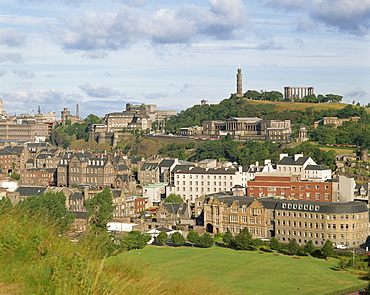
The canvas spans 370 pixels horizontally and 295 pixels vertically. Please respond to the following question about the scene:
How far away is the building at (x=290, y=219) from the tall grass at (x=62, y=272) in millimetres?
54929

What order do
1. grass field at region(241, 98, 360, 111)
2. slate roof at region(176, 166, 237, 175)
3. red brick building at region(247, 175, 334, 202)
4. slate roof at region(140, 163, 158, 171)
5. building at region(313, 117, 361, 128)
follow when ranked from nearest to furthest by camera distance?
1. red brick building at region(247, 175, 334, 202)
2. slate roof at region(176, 166, 237, 175)
3. slate roof at region(140, 163, 158, 171)
4. building at region(313, 117, 361, 128)
5. grass field at region(241, 98, 360, 111)

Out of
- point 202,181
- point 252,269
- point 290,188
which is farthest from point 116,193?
point 252,269

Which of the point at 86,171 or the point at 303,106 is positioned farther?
the point at 303,106

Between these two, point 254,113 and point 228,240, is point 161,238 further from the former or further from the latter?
point 254,113

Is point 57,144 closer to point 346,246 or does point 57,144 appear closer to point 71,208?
point 71,208

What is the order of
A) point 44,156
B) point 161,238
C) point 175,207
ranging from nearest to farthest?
point 161,238, point 175,207, point 44,156

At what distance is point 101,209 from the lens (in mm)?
74688

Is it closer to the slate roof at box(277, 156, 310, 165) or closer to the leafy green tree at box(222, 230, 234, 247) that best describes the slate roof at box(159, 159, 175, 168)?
the slate roof at box(277, 156, 310, 165)

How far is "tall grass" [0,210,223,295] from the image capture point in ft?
43.3

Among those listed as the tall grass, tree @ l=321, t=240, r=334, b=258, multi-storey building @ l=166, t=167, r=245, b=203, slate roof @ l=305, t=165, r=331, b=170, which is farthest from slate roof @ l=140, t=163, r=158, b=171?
the tall grass

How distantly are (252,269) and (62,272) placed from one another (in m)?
44.8

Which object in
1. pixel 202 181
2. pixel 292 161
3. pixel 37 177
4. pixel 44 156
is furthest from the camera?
pixel 44 156

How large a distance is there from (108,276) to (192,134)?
156260mm

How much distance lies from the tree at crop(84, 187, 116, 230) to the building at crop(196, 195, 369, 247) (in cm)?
1253
